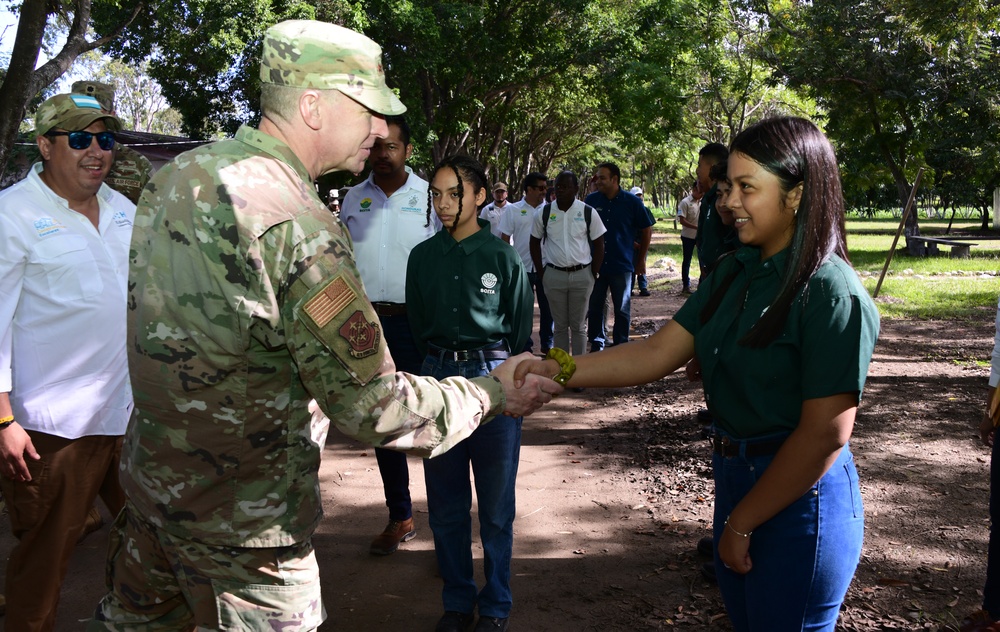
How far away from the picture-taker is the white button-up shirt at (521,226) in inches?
396

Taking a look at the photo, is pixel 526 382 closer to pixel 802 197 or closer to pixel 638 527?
pixel 802 197

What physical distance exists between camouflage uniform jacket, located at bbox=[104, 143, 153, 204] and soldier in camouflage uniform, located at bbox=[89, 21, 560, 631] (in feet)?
7.97

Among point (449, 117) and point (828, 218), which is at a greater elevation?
point (449, 117)

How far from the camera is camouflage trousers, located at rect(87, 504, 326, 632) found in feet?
7.16

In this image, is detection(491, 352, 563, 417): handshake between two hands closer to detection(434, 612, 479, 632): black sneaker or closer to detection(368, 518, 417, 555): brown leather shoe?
detection(434, 612, 479, 632): black sneaker

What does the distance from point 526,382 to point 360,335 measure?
100cm

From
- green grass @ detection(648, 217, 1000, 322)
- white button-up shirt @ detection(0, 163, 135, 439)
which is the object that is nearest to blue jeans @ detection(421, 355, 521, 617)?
white button-up shirt @ detection(0, 163, 135, 439)

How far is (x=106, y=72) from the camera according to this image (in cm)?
4938

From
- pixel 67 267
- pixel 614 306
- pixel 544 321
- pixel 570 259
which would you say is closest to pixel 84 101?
pixel 67 267

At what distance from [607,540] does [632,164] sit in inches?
2270

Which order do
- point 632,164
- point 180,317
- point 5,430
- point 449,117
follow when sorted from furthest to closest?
point 632,164
point 449,117
point 5,430
point 180,317

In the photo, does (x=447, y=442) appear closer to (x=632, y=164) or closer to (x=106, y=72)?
(x=106, y=72)

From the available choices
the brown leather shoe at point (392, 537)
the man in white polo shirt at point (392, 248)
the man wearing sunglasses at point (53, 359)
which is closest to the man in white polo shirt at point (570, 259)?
the man in white polo shirt at point (392, 248)

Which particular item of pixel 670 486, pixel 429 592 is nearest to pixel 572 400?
pixel 670 486
